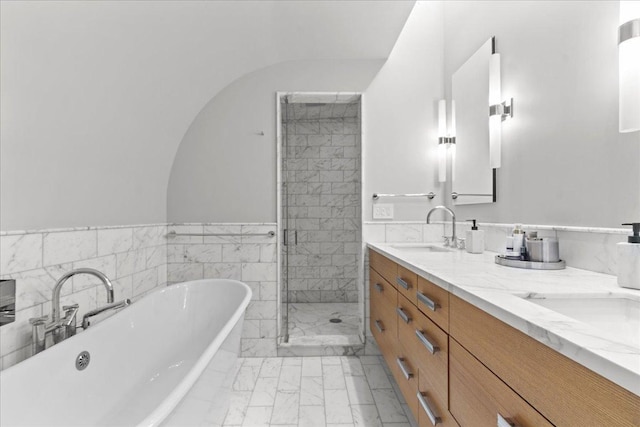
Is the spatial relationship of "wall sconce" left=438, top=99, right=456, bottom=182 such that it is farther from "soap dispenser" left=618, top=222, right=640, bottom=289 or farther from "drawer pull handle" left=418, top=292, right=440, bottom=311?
"soap dispenser" left=618, top=222, right=640, bottom=289

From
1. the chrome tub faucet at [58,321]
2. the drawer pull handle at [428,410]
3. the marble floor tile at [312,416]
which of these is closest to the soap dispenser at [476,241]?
the drawer pull handle at [428,410]

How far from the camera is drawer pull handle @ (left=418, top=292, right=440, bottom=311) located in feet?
4.15

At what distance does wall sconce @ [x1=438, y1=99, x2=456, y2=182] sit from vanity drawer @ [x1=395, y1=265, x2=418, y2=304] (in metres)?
1.22

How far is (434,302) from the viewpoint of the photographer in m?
1.28

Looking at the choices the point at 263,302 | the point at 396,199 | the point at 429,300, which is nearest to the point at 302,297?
the point at 263,302

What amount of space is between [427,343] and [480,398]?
1.27 ft

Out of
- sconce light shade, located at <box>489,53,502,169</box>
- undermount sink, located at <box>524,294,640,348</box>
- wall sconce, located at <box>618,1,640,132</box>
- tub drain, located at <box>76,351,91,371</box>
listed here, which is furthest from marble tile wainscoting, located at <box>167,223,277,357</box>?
wall sconce, located at <box>618,1,640,132</box>

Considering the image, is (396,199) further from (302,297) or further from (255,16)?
(302,297)

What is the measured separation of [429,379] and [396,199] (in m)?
1.66

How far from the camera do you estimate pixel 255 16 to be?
7.14ft

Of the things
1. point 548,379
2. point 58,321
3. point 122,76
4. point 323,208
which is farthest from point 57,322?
point 323,208

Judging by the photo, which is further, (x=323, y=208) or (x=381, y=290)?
(x=323, y=208)

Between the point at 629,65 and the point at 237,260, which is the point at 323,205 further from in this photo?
the point at 629,65

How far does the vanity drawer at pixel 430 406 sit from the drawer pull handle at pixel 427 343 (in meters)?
0.14
